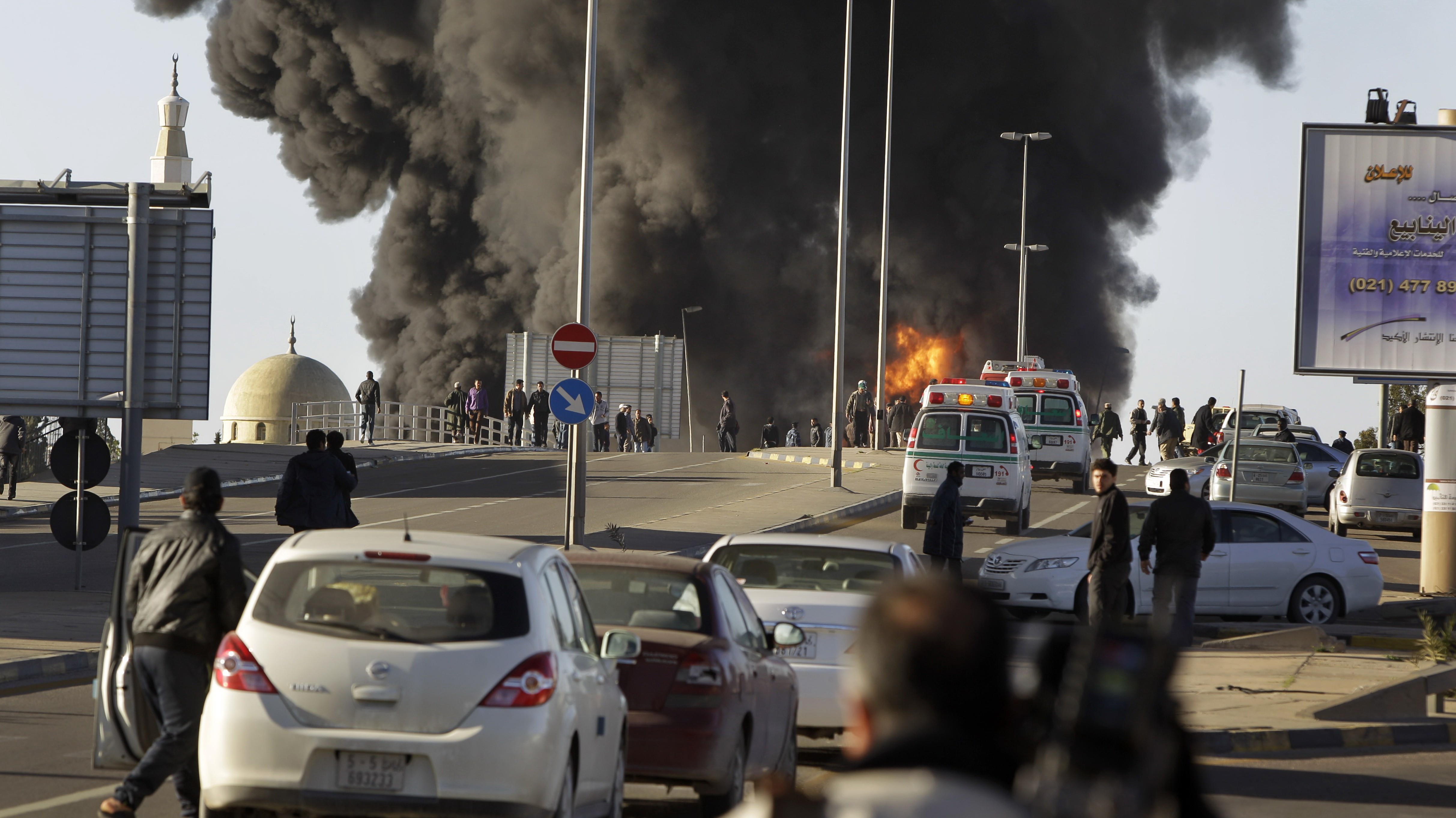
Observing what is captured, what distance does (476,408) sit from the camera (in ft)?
144

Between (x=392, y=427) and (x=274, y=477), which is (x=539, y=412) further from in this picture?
(x=274, y=477)

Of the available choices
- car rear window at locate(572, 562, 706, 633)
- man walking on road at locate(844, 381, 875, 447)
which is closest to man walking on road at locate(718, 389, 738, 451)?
man walking on road at locate(844, 381, 875, 447)

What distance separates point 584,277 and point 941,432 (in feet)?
18.3

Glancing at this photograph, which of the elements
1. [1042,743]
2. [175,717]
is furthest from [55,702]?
[1042,743]

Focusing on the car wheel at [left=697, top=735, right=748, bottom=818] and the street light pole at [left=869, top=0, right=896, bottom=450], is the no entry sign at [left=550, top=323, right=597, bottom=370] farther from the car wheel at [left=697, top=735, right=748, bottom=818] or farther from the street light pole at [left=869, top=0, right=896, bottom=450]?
the street light pole at [left=869, top=0, right=896, bottom=450]

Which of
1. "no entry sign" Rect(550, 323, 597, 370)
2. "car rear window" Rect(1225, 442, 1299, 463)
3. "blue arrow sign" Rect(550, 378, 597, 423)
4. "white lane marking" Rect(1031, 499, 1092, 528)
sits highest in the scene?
"no entry sign" Rect(550, 323, 597, 370)

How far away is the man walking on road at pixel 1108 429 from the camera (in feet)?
125

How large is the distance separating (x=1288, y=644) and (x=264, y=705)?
Result: 1025 centimetres

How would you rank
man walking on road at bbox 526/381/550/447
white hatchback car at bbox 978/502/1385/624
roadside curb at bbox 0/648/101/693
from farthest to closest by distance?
1. man walking on road at bbox 526/381/550/447
2. white hatchback car at bbox 978/502/1385/624
3. roadside curb at bbox 0/648/101/693

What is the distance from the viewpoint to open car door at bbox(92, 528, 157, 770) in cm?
624

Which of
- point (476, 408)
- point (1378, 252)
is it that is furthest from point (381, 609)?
point (476, 408)

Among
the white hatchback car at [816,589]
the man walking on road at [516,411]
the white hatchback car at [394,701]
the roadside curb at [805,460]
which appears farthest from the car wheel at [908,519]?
the man walking on road at [516,411]

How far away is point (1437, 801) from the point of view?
826 centimetres

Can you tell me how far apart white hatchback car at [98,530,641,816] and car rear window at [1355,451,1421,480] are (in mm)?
20311
